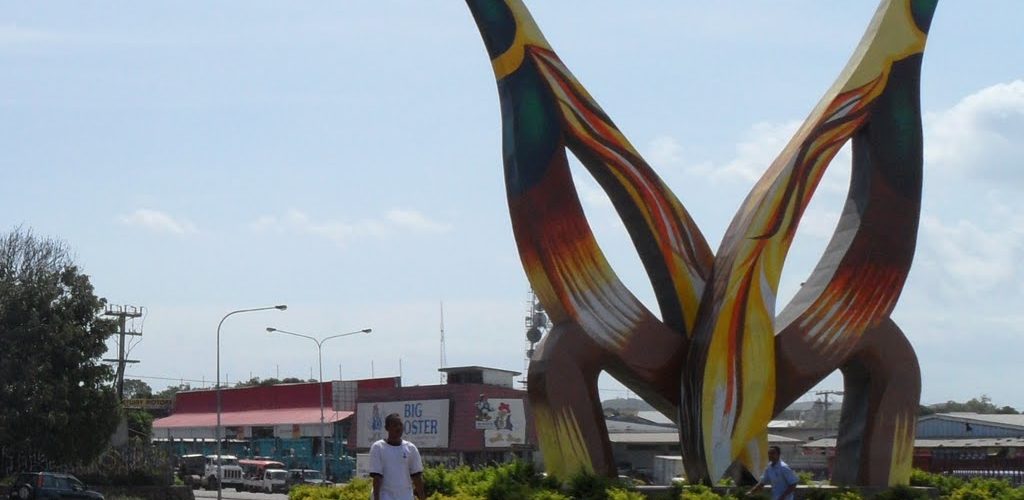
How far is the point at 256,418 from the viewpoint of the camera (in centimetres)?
7662

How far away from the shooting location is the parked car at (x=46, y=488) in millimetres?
36031

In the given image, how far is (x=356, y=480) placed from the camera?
2230cm

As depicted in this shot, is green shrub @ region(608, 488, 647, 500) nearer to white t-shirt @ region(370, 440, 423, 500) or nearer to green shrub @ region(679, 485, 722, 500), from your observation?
green shrub @ region(679, 485, 722, 500)

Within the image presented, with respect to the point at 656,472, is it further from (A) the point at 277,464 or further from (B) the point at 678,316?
(A) the point at 277,464

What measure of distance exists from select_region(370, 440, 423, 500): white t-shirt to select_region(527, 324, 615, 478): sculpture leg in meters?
11.2

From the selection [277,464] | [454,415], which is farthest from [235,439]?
[454,415]

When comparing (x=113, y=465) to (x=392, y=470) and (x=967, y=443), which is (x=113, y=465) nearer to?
(x=967, y=443)

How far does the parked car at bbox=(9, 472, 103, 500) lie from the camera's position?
118ft

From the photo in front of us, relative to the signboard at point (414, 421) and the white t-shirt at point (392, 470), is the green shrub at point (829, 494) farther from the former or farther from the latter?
the signboard at point (414, 421)

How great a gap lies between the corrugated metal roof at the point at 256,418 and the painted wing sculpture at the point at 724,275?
4901cm

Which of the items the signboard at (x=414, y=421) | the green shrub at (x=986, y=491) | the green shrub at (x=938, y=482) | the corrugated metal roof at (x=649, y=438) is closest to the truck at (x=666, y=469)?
the green shrub at (x=938, y=482)

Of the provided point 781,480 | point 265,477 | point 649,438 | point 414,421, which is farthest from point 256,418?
point 781,480

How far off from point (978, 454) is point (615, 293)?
3666 centimetres

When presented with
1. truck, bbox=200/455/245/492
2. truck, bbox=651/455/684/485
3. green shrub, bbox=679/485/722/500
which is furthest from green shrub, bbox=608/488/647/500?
truck, bbox=200/455/245/492
